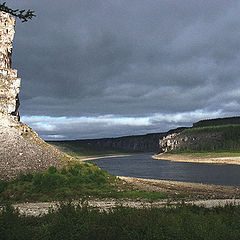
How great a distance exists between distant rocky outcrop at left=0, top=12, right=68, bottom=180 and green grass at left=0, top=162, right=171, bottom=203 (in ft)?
10.3

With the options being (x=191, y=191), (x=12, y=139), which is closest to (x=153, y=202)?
(x=191, y=191)

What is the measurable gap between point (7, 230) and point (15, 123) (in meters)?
41.7

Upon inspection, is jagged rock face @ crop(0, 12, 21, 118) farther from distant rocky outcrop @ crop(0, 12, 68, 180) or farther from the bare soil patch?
the bare soil patch

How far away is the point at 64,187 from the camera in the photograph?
3069 cm

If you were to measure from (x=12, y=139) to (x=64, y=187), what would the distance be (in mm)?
16156

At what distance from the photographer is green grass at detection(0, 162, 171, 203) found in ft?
91.2

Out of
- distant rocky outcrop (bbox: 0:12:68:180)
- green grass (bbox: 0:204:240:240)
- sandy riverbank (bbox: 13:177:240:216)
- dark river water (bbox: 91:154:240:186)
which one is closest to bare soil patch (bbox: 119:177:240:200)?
sandy riverbank (bbox: 13:177:240:216)

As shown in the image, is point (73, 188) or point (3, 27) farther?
point (3, 27)

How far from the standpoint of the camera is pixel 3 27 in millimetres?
58469

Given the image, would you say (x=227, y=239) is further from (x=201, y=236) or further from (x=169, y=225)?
(x=169, y=225)

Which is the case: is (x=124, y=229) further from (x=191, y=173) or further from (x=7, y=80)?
(x=191, y=173)

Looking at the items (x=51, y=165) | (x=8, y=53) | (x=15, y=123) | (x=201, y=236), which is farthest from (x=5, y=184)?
(x=8, y=53)

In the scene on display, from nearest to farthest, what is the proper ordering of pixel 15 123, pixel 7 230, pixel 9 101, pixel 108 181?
pixel 7 230
pixel 108 181
pixel 15 123
pixel 9 101

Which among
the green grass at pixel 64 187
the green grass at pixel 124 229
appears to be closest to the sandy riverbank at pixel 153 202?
the green grass at pixel 124 229
